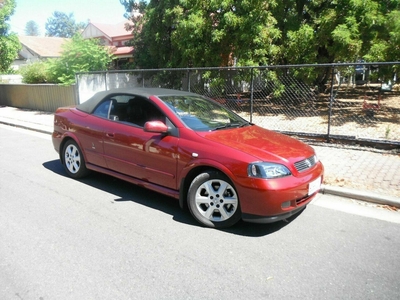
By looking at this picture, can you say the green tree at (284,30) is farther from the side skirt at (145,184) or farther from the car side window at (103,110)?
the side skirt at (145,184)

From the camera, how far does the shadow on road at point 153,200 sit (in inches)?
150

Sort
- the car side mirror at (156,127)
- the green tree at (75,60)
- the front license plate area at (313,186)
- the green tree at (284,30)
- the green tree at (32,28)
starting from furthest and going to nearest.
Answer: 1. the green tree at (32,28)
2. the green tree at (75,60)
3. the green tree at (284,30)
4. the car side mirror at (156,127)
5. the front license plate area at (313,186)

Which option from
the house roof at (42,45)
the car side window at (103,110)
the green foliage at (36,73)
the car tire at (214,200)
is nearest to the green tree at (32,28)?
the house roof at (42,45)

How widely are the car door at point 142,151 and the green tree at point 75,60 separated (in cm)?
A: 1061

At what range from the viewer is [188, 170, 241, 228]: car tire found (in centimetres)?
371

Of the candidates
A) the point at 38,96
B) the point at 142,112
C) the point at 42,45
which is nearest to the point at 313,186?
the point at 142,112

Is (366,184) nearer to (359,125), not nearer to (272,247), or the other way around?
(272,247)

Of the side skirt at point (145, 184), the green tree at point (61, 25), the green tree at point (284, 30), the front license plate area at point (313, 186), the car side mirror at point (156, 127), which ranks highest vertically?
the green tree at point (61, 25)

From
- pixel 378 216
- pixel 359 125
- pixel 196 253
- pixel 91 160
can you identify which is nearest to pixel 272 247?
pixel 196 253

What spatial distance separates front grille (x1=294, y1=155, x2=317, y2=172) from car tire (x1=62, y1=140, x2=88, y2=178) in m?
3.40

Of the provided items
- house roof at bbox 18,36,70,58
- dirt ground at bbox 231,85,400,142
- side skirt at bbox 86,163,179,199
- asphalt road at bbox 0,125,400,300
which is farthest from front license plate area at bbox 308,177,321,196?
house roof at bbox 18,36,70,58

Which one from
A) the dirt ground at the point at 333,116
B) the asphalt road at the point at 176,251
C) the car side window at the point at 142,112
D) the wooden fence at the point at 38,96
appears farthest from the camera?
the wooden fence at the point at 38,96

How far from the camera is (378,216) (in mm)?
4211

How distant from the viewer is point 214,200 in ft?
12.5
